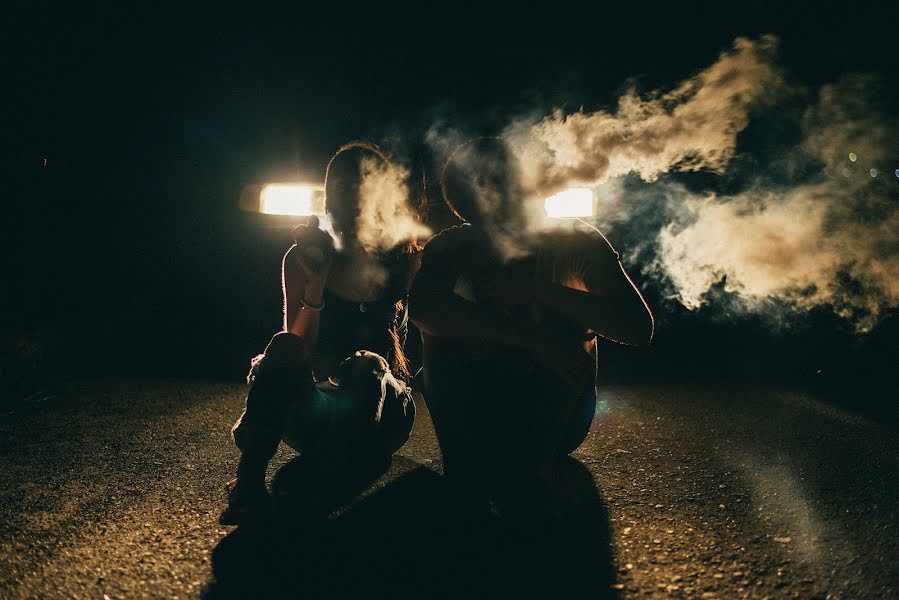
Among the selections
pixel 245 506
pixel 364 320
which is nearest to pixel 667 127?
pixel 364 320

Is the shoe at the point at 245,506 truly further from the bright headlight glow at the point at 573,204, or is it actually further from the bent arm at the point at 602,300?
the bright headlight glow at the point at 573,204

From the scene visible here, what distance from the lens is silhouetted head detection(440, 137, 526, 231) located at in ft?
7.37

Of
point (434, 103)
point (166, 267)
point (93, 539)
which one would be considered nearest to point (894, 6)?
point (434, 103)

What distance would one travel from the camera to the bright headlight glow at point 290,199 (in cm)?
517

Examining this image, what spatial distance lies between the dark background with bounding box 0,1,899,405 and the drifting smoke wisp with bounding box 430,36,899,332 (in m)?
0.66

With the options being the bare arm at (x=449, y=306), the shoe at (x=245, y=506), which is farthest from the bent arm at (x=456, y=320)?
the shoe at (x=245, y=506)

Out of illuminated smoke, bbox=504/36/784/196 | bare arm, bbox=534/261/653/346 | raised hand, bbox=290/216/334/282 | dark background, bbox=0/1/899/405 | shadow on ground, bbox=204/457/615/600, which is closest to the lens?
shadow on ground, bbox=204/457/615/600

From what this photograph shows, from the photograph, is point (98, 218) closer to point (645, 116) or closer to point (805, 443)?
point (645, 116)

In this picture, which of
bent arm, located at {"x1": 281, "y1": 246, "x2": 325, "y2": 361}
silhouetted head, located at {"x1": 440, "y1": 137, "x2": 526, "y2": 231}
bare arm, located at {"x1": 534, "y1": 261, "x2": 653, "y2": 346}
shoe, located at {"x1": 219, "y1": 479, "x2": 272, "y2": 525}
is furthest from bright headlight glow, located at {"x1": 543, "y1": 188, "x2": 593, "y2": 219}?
shoe, located at {"x1": 219, "y1": 479, "x2": 272, "y2": 525}

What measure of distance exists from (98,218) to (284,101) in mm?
2875

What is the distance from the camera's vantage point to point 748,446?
10.5 feet

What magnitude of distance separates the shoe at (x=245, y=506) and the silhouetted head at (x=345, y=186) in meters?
1.38

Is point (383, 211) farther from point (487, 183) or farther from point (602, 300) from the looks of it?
point (602, 300)

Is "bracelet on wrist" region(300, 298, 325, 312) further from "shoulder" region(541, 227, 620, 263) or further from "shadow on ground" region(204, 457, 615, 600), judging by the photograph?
"shoulder" region(541, 227, 620, 263)
